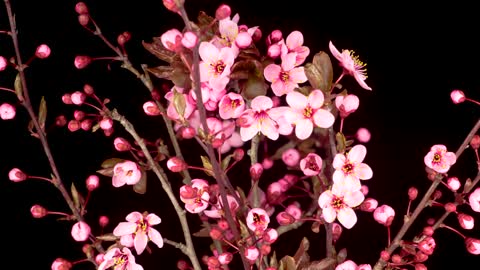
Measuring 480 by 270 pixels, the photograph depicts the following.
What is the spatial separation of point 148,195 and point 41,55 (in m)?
0.61

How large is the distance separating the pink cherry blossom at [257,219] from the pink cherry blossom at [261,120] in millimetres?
143

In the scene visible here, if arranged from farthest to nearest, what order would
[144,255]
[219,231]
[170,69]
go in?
[144,255]
[170,69]
[219,231]

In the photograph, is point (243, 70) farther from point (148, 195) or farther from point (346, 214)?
point (148, 195)

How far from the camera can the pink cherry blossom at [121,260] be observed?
1.42 metres

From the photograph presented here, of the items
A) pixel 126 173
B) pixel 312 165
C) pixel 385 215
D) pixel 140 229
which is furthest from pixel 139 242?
pixel 385 215

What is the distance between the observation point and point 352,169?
4.48 ft

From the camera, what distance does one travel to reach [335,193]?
135 cm

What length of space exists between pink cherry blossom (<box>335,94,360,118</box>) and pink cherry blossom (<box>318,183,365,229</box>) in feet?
0.43

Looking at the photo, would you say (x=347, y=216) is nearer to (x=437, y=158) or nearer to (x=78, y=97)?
(x=437, y=158)

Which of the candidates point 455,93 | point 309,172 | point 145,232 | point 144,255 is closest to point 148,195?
point 144,255

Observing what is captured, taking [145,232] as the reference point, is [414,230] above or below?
below

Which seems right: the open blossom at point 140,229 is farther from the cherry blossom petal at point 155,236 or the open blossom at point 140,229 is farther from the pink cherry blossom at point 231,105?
the pink cherry blossom at point 231,105

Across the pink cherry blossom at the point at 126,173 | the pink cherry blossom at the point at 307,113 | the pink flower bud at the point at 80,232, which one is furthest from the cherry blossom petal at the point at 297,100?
the pink flower bud at the point at 80,232

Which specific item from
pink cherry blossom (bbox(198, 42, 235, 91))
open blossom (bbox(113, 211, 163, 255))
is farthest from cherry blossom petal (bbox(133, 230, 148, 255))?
pink cherry blossom (bbox(198, 42, 235, 91))
